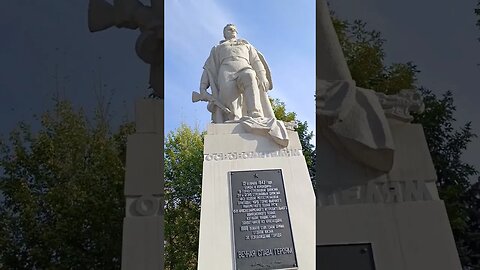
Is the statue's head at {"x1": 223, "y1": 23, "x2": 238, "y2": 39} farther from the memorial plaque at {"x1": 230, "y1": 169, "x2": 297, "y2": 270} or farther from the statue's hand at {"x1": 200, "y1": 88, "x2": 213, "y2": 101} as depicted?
the memorial plaque at {"x1": 230, "y1": 169, "x2": 297, "y2": 270}

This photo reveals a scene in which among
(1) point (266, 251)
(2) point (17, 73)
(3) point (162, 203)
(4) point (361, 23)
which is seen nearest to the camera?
(4) point (361, 23)

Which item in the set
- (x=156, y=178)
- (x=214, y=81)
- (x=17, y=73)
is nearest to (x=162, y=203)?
(x=156, y=178)

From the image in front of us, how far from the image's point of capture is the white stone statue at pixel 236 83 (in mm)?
5301

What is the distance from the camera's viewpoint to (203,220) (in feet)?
13.2

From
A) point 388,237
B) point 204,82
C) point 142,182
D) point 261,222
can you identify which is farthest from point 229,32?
point 388,237

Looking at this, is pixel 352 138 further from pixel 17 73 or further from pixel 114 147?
pixel 17 73

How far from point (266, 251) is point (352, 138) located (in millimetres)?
1798

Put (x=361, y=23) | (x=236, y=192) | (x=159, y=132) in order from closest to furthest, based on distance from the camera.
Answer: (x=361, y=23)
(x=159, y=132)
(x=236, y=192)

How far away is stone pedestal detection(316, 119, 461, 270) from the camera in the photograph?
2.15m

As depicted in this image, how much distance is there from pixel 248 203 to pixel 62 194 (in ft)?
6.38

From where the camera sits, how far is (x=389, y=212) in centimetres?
225

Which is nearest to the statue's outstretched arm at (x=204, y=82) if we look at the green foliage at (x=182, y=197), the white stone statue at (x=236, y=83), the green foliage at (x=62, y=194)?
the white stone statue at (x=236, y=83)

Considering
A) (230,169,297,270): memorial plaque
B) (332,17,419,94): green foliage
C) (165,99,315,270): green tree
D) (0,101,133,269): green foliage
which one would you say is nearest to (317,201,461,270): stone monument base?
(332,17,419,94): green foliage

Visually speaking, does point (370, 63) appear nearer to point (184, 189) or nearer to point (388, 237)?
point (388, 237)
